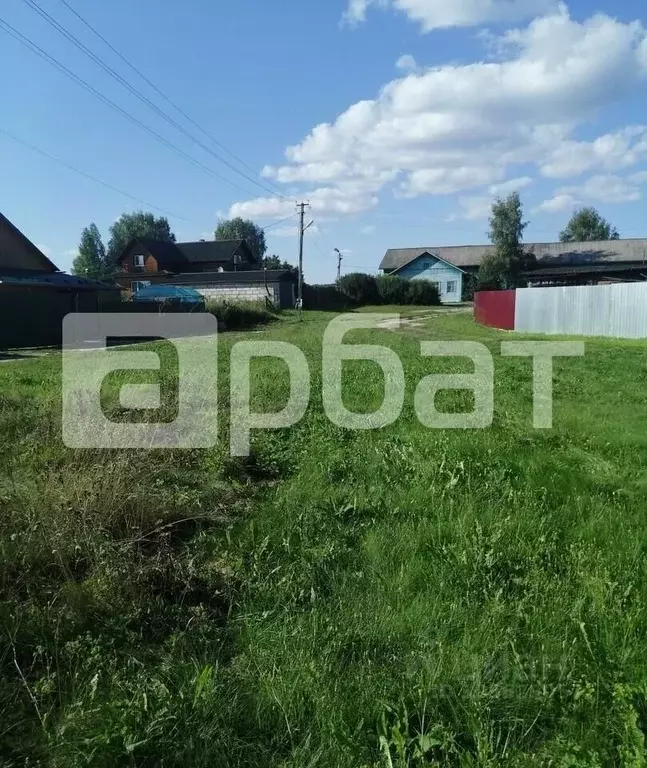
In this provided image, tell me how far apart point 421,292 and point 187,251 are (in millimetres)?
23197

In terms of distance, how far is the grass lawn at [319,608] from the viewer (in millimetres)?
2230

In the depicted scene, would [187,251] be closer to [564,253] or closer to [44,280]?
[44,280]

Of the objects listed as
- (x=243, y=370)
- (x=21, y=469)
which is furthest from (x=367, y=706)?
(x=243, y=370)

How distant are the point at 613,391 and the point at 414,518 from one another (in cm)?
654

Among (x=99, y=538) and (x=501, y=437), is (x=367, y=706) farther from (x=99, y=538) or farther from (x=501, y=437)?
(x=501, y=437)

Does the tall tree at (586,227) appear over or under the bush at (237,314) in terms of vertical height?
over

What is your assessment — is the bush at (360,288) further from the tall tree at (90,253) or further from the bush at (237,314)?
the tall tree at (90,253)

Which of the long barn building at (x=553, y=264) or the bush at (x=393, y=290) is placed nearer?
the bush at (x=393, y=290)

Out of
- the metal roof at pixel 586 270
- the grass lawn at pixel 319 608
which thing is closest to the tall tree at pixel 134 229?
the metal roof at pixel 586 270

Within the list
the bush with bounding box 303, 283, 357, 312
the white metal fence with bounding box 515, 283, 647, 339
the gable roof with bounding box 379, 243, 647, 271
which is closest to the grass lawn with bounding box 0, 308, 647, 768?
the white metal fence with bounding box 515, 283, 647, 339

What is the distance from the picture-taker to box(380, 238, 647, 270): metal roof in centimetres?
5909

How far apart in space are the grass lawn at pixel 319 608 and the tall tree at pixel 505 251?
50.7 meters


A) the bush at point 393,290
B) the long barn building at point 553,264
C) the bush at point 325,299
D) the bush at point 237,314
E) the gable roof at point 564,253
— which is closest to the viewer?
the bush at point 237,314

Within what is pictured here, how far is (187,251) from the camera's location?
189 ft
